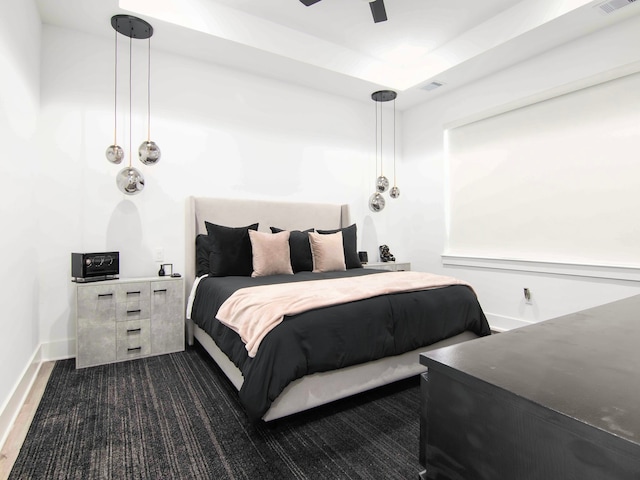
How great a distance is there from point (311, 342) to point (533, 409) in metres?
1.60

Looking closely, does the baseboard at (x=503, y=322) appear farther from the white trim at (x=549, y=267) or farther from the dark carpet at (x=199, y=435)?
the dark carpet at (x=199, y=435)

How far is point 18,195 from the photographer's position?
7.97 feet

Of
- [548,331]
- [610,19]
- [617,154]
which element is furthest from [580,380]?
[610,19]

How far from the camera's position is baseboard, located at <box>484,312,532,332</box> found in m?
3.91

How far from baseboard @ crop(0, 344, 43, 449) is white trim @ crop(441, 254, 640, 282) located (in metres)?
4.43

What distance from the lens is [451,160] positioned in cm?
475

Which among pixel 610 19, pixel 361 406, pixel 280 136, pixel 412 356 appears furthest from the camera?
pixel 280 136

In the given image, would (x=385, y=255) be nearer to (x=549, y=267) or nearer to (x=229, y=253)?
(x=549, y=267)

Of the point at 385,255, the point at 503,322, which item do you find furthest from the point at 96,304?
the point at 503,322

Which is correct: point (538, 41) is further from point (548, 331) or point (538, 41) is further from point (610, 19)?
point (548, 331)

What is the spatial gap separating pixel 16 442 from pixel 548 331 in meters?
2.56

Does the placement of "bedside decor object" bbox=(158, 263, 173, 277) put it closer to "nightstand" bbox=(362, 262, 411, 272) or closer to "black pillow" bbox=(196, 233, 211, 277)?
"black pillow" bbox=(196, 233, 211, 277)

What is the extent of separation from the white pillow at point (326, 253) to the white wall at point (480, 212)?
1.74m

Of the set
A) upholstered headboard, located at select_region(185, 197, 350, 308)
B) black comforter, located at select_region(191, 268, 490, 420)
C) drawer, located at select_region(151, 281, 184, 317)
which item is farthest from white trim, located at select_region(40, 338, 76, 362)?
black comforter, located at select_region(191, 268, 490, 420)
